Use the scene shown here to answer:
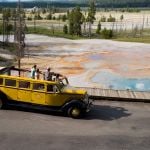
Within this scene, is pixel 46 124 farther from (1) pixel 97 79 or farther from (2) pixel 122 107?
(1) pixel 97 79

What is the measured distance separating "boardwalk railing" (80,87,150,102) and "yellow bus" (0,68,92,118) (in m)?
3.16

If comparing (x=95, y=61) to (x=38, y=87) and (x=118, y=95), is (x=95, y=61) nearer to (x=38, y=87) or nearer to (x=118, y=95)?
(x=118, y=95)

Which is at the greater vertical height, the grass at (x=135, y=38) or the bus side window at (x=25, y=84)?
the bus side window at (x=25, y=84)

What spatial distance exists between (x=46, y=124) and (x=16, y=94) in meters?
2.47

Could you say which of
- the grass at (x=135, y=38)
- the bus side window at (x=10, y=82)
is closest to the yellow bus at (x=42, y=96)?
the bus side window at (x=10, y=82)

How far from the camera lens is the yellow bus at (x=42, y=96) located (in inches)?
789

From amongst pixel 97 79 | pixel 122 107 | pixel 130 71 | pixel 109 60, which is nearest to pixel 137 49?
pixel 109 60

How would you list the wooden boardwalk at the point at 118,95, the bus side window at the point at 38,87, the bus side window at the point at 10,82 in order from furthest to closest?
1. the wooden boardwalk at the point at 118,95
2. the bus side window at the point at 10,82
3. the bus side window at the point at 38,87

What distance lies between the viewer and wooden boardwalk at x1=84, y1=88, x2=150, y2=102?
2356 cm

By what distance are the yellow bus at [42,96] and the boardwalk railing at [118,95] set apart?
3163 millimetres

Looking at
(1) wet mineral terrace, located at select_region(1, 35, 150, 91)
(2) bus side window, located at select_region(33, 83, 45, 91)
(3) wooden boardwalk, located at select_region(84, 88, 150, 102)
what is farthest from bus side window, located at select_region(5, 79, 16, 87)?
(1) wet mineral terrace, located at select_region(1, 35, 150, 91)

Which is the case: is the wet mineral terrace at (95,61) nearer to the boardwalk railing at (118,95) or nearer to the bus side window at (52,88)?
the boardwalk railing at (118,95)

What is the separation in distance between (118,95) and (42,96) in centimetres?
541

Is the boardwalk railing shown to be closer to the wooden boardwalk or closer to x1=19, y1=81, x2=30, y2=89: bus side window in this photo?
the wooden boardwalk
